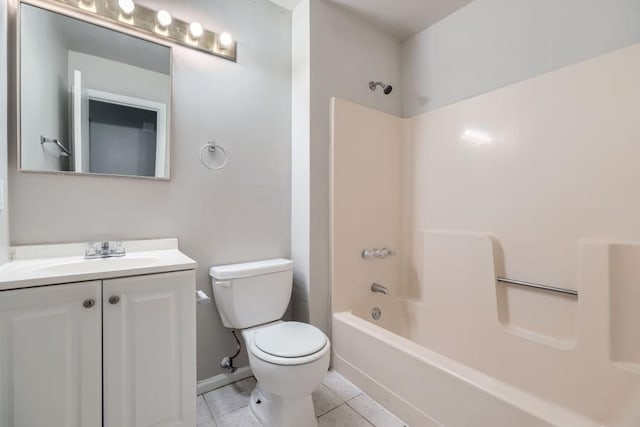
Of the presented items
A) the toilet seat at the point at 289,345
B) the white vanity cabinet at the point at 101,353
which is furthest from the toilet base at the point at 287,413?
the white vanity cabinet at the point at 101,353

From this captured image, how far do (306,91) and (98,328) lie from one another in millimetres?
1611

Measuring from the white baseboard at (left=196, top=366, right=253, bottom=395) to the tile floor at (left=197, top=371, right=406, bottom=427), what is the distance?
0.02 metres

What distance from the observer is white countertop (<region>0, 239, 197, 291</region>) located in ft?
3.08

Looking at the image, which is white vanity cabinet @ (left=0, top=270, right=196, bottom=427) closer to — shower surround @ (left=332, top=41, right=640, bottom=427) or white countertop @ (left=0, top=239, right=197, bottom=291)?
white countertop @ (left=0, top=239, right=197, bottom=291)

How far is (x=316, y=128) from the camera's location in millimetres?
1846

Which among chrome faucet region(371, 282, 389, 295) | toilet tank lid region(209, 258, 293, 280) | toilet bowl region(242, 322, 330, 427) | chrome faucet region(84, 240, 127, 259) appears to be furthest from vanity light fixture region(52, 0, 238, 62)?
chrome faucet region(371, 282, 389, 295)

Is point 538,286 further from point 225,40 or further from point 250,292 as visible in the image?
point 225,40

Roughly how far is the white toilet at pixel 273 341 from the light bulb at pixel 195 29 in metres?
1.31

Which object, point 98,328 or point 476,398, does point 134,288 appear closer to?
point 98,328

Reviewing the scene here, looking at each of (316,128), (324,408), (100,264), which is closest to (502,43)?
(316,128)

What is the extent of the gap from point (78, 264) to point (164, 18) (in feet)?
4.24

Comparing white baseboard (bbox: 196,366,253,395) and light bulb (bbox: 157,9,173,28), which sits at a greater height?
light bulb (bbox: 157,9,173,28)

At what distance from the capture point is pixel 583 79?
55.5 inches

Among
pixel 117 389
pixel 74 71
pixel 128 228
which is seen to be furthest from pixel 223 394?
pixel 74 71
